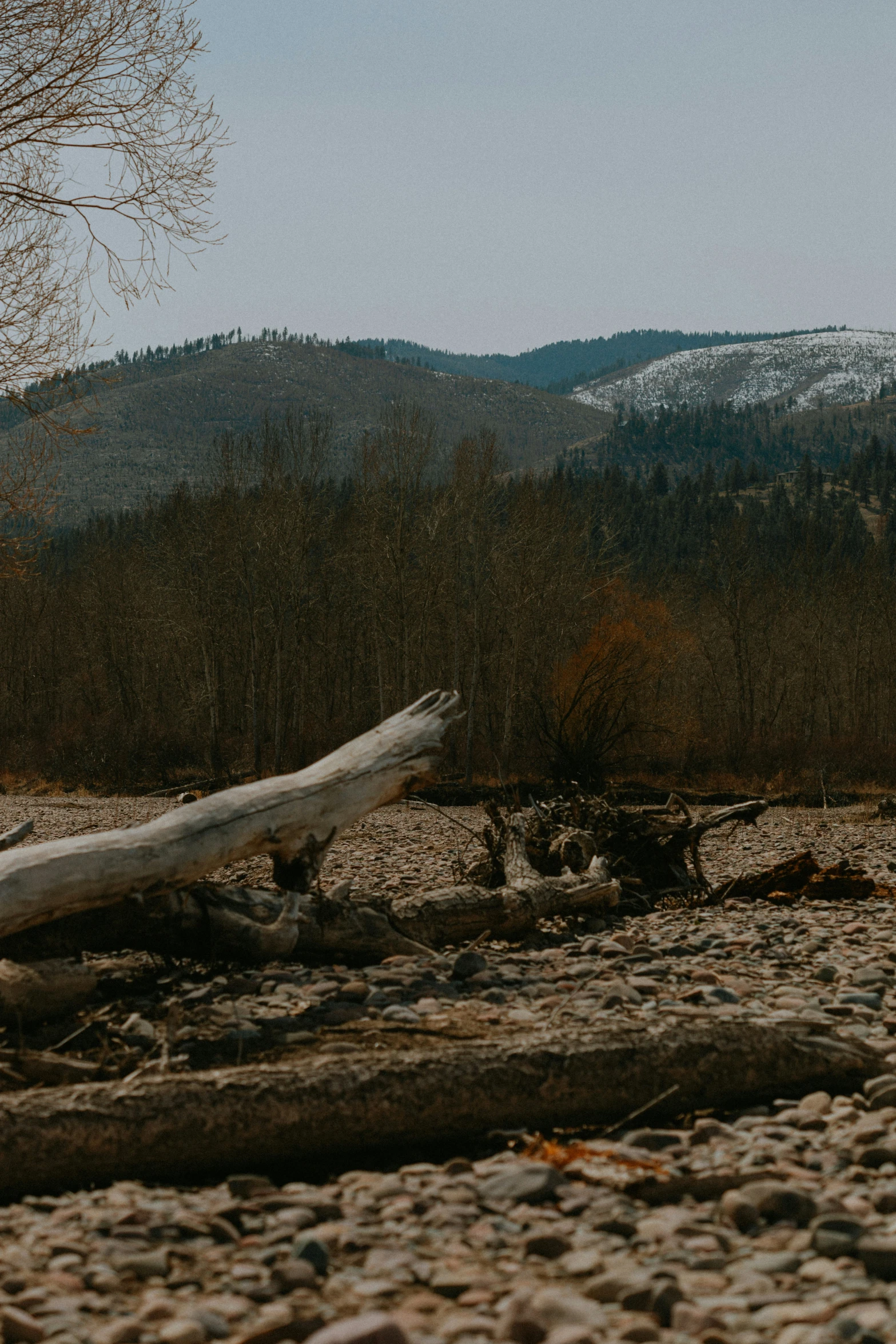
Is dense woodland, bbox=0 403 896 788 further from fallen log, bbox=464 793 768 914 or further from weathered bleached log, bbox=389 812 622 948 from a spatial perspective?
weathered bleached log, bbox=389 812 622 948

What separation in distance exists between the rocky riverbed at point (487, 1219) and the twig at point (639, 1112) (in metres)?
0.06

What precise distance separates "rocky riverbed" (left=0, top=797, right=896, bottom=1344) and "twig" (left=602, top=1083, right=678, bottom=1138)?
63 millimetres

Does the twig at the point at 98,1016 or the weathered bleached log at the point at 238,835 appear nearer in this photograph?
the twig at the point at 98,1016

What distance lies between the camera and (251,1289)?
111 inches

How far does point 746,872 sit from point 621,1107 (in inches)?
281

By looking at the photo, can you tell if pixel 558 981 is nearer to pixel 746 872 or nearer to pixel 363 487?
pixel 746 872

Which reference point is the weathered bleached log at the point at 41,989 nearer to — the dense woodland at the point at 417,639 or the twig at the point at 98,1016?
the twig at the point at 98,1016

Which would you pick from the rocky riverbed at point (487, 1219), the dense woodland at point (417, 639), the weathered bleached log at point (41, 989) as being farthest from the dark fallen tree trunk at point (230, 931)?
the dense woodland at point (417, 639)

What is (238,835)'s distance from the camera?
595 cm

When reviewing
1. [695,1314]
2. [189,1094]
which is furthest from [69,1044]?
[695,1314]

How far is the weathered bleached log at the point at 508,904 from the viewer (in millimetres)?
7113

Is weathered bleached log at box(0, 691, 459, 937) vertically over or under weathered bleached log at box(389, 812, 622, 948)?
over

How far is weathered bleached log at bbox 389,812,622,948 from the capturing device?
7.11 meters

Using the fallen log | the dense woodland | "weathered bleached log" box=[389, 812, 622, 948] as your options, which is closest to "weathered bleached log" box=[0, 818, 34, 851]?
"weathered bleached log" box=[389, 812, 622, 948]
